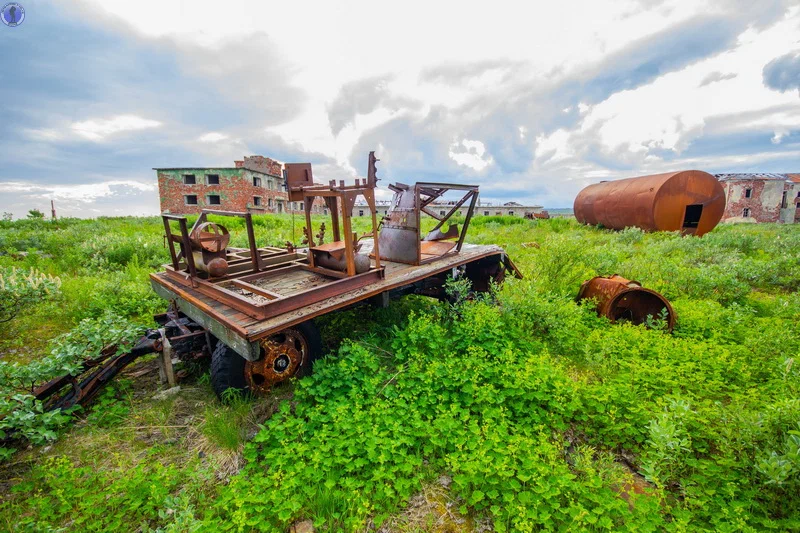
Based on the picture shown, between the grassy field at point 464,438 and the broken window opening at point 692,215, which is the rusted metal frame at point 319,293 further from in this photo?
the broken window opening at point 692,215

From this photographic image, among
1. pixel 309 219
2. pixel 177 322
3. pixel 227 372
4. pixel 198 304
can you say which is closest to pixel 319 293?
pixel 227 372

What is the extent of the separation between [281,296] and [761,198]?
153 feet

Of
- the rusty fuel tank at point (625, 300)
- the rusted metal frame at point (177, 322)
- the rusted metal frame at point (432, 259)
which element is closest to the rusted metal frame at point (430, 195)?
the rusted metal frame at point (432, 259)

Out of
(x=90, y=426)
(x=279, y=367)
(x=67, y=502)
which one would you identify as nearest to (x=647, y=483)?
A: (x=279, y=367)

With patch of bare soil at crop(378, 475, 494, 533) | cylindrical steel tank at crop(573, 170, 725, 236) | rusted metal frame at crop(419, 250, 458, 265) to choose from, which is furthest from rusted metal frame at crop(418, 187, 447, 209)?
cylindrical steel tank at crop(573, 170, 725, 236)

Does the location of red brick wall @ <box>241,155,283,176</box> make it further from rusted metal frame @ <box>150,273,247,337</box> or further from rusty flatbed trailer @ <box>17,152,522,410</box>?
rusty flatbed trailer @ <box>17,152,522,410</box>

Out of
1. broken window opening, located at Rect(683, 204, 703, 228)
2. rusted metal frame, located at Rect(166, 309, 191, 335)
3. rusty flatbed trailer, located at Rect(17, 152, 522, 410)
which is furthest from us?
broken window opening, located at Rect(683, 204, 703, 228)

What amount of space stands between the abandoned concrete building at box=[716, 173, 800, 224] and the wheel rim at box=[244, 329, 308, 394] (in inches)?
1715

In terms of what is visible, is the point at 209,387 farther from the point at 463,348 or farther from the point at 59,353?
the point at 463,348

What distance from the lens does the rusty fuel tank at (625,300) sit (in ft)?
18.3

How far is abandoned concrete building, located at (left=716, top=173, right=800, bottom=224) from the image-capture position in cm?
3234

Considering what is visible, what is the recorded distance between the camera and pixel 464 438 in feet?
9.71

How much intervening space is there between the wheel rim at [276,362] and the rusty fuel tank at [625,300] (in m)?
4.88

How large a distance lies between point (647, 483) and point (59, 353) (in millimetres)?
5719
